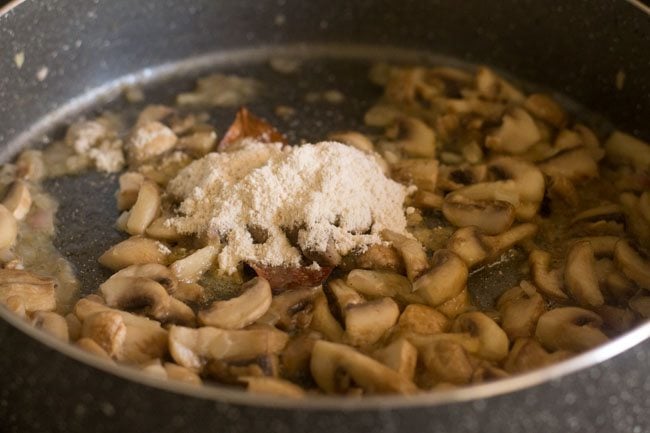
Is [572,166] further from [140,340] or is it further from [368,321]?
[140,340]

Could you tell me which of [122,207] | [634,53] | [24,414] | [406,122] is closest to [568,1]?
[634,53]

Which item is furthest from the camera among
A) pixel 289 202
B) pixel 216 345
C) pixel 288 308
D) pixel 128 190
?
pixel 128 190

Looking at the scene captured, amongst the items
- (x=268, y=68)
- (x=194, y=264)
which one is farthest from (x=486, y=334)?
(x=268, y=68)

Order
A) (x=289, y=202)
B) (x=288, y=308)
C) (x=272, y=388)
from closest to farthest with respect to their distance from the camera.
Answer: (x=272, y=388)
(x=288, y=308)
(x=289, y=202)

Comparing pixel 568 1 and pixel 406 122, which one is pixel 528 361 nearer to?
pixel 406 122

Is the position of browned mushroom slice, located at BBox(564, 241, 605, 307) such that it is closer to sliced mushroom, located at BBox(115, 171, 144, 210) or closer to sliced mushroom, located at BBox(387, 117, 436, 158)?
sliced mushroom, located at BBox(387, 117, 436, 158)

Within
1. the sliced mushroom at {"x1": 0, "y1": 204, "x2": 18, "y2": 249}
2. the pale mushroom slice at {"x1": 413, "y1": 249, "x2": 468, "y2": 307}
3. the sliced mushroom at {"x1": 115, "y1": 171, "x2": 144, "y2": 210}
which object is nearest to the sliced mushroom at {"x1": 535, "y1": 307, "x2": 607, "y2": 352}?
the pale mushroom slice at {"x1": 413, "y1": 249, "x2": 468, "y2": 307}
